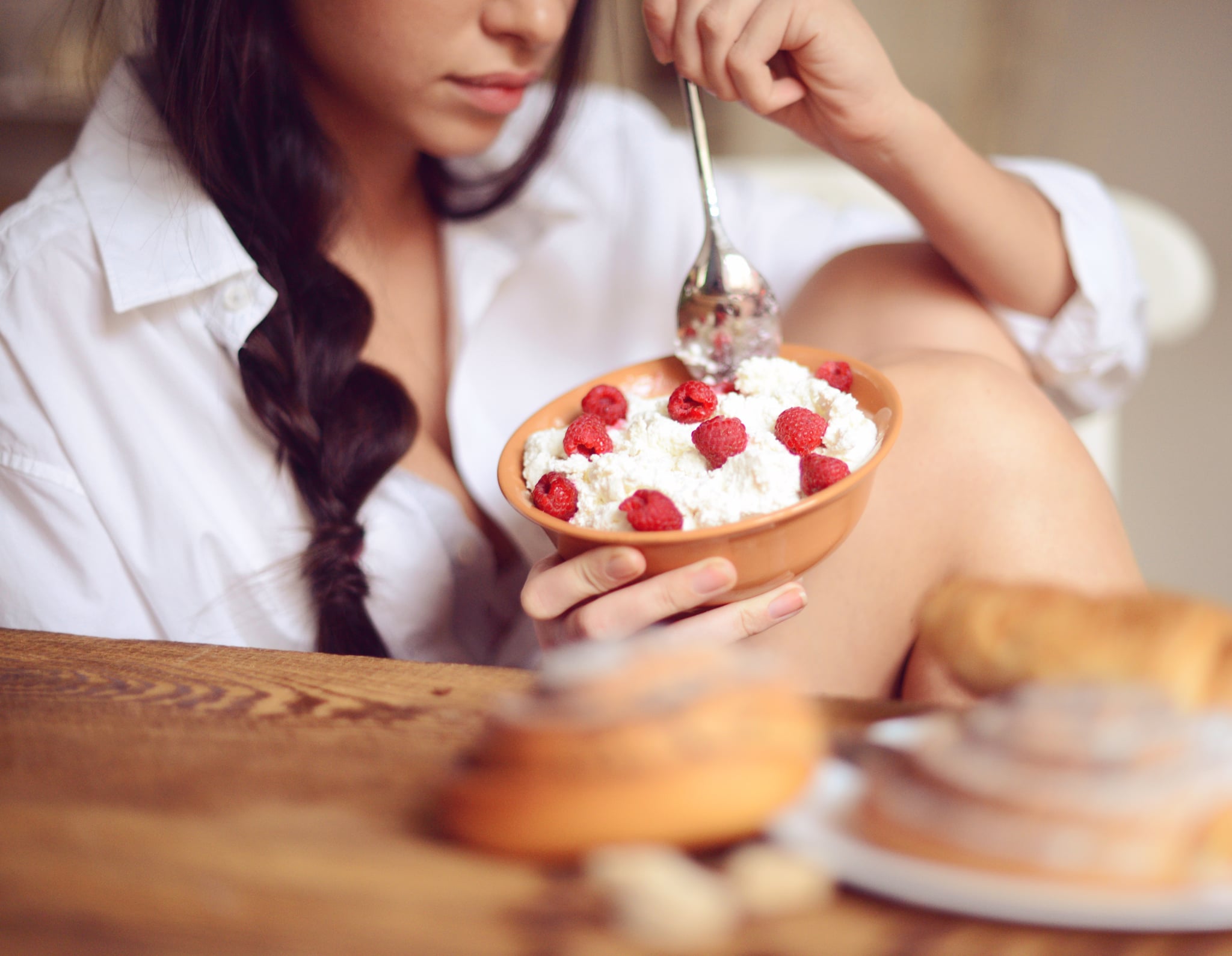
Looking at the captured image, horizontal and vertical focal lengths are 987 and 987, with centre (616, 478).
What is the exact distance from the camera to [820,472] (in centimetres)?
52

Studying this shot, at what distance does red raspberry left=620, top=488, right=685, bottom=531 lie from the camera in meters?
0.51

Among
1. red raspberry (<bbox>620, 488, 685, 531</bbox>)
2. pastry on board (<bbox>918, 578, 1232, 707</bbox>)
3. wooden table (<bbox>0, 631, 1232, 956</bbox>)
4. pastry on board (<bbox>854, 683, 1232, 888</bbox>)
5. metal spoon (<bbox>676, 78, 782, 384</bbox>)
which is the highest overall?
metal spoon (<bbox>676, 78, 782, 384</bbox>)

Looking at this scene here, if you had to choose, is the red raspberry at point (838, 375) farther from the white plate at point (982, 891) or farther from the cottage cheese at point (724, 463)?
the white plate at point (982, 891)

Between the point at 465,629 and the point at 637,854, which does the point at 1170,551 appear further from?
the point at 637,854

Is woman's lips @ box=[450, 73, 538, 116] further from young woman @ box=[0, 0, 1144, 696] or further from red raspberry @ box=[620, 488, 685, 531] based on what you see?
red raspberry @ box=[620, 488, 685, 531]

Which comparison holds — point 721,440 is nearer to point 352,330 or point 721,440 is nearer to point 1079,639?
point 1079,639

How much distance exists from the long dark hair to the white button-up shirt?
1.2 inches

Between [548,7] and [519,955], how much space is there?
0.68m

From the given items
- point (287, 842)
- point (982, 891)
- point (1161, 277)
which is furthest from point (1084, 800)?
point (1161, 277)

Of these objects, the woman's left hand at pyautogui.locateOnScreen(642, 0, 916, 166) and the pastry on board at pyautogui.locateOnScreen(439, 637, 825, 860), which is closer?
the pastry on board at pyautogui.locateOnScreen(439, 637, 825, 860)

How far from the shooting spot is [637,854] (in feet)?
0.90

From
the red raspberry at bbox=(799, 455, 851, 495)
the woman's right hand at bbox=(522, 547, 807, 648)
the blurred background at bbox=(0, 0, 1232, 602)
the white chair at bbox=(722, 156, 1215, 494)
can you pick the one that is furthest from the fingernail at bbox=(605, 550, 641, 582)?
the blurred background at bbox=(0, 0, 1232, 602)

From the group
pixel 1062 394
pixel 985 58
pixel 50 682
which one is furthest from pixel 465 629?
pixel 985 58

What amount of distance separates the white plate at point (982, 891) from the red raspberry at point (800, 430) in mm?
280
